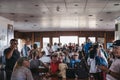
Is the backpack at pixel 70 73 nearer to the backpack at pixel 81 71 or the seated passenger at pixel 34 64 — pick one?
the backpack at pixel 81 71

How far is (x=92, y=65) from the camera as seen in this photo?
6.50m

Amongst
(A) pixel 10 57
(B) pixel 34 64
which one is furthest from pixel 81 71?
(A) pixel 10 57

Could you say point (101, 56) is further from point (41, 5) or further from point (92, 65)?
point (41, 5)

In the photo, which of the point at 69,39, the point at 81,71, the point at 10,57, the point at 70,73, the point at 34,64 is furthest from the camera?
the point at 69,39

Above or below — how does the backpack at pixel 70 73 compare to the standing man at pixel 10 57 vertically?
below

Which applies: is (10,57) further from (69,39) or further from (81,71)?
(69,39)

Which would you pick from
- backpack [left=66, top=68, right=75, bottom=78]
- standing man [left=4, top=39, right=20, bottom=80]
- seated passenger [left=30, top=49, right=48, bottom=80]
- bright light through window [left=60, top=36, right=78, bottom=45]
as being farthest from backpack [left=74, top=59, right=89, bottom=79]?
bright light through window [left=60, top=36, right=78, bottom=45]

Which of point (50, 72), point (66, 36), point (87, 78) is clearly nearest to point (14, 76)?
point (50, 72)

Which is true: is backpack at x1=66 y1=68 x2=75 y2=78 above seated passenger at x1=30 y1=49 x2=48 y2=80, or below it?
below

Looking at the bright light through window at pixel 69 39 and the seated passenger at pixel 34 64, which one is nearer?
the seated passenger at pixel 34 64

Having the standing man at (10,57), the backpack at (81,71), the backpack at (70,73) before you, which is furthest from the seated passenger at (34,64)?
the backpack at (81,71)

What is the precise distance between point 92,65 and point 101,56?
70 cm

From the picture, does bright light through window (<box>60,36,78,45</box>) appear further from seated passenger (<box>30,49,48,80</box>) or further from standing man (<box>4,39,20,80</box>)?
standing man (<box>4,39,20,80</box>)

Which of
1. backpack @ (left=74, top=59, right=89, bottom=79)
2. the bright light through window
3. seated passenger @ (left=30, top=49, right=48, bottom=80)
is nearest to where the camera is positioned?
seated passenger @ (left=30, top=49, right=48, bottom=80)
